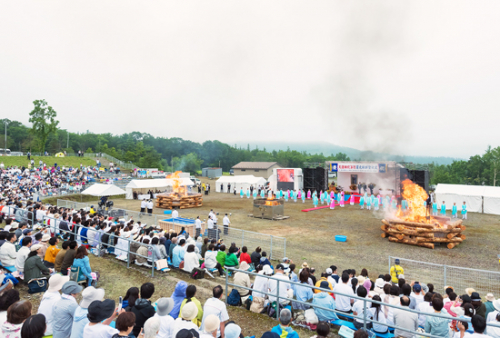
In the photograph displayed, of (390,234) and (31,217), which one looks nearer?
(31,217)

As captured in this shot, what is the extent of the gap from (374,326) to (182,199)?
76.0 feet

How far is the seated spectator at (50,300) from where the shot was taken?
466cm

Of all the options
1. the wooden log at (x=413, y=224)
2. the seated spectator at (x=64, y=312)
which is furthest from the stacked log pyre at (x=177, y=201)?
the seated spectator at (x=64, y=312)

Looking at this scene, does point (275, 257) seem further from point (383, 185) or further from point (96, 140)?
point (96, 140)

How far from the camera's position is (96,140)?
354 ft

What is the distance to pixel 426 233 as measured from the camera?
15039 mm

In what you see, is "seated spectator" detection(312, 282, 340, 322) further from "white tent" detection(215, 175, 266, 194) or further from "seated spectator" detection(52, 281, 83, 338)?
"white tent" detection(215, 175, 266, 194)

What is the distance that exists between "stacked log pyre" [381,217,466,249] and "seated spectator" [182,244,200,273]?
12.1 m

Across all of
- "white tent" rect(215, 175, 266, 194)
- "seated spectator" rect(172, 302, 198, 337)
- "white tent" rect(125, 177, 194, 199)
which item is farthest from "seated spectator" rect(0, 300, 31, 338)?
"white tent" rect(215, 175, 266, 194)

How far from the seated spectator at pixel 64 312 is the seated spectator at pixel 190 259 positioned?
14.1ft

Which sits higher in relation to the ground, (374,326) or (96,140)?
(96,140)

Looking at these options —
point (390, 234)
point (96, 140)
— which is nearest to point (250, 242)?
point (390, 234)

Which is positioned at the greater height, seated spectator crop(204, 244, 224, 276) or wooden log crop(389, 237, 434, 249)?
seated spectator crop(204, 244, 224, 276)

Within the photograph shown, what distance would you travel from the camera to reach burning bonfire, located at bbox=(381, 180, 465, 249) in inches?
590
